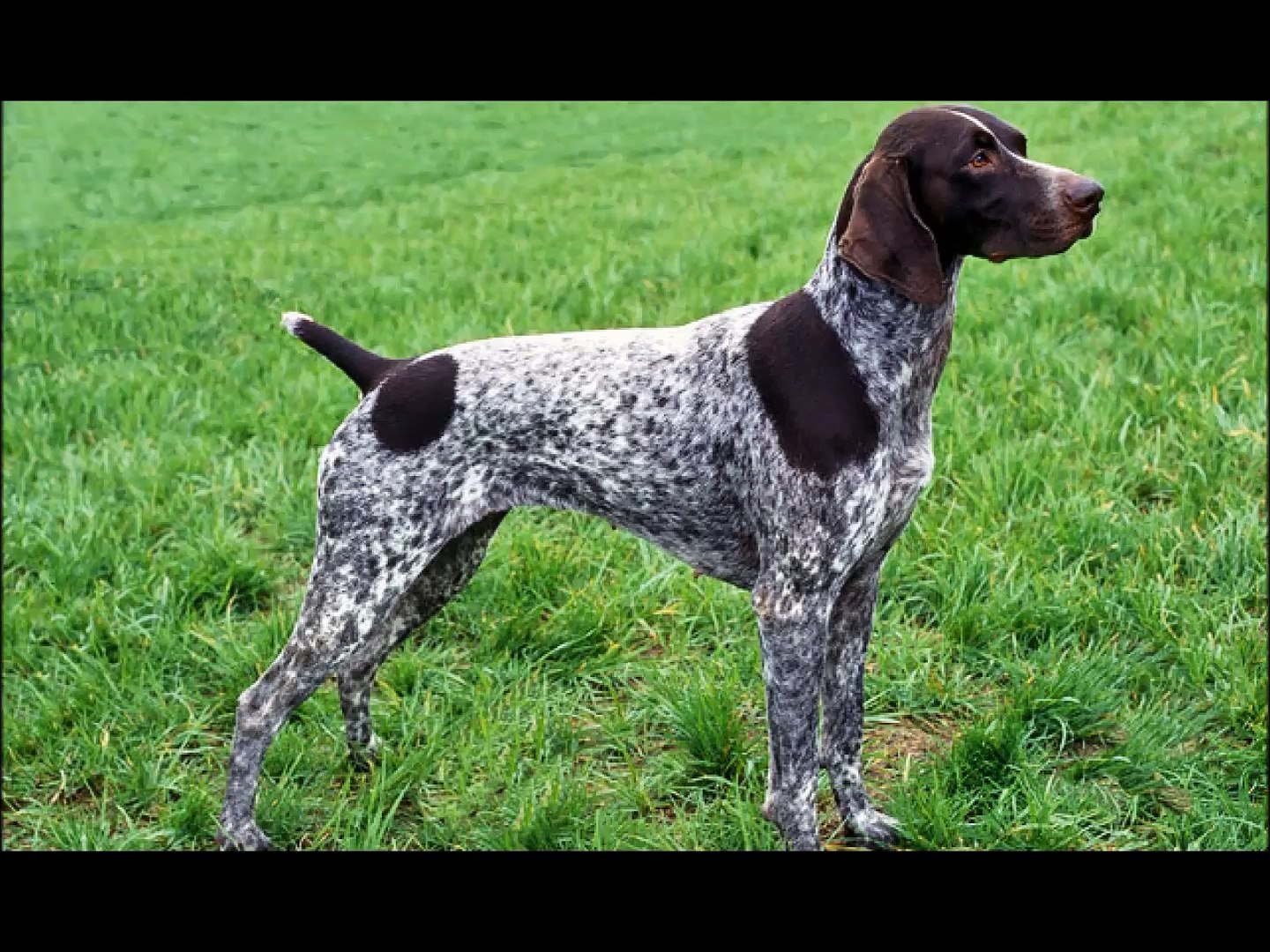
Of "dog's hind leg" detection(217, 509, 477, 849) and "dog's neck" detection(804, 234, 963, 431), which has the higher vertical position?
"dog's neck" detection(804, 234, 963, 431)

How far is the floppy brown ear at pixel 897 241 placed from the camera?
305 centimetres

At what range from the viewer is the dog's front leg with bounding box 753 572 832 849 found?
3334mm

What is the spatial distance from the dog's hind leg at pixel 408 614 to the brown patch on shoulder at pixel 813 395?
41.2 inches

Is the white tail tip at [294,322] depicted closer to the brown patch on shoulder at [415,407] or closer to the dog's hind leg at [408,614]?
the brown patch on shoulder at [415,407]

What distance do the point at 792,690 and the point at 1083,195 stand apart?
4.56ft

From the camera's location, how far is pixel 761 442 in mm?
3312

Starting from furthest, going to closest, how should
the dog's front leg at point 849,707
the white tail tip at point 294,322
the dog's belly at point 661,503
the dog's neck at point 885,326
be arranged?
the white tail tip at point 294,322 < the dog's front leg at point 849,707 < the dog's belly at point 661,503 < the dog's neck at point 885,326

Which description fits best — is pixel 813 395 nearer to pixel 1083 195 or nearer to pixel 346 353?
pixel 1083 195

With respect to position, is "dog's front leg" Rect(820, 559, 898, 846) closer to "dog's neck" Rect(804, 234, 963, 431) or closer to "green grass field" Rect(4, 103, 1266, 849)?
"green grass field" Rect(4, 103, 1266, 849)

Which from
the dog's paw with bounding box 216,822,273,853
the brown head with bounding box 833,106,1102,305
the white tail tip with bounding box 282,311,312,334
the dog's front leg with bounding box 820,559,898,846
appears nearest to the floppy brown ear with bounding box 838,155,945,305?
the brown head with bounding box 833,106,1102,305

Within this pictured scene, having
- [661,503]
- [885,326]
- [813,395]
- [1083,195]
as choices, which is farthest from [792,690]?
[1083,195]

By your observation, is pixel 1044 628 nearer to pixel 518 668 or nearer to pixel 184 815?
pixel 518 668

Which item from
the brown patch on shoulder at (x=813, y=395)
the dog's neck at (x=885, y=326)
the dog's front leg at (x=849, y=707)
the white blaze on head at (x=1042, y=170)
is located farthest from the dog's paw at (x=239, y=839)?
the white blaze on head at (x=1042, y=170)

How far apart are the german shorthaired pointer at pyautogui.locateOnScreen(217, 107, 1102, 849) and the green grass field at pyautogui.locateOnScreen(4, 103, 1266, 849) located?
452 millimetres
